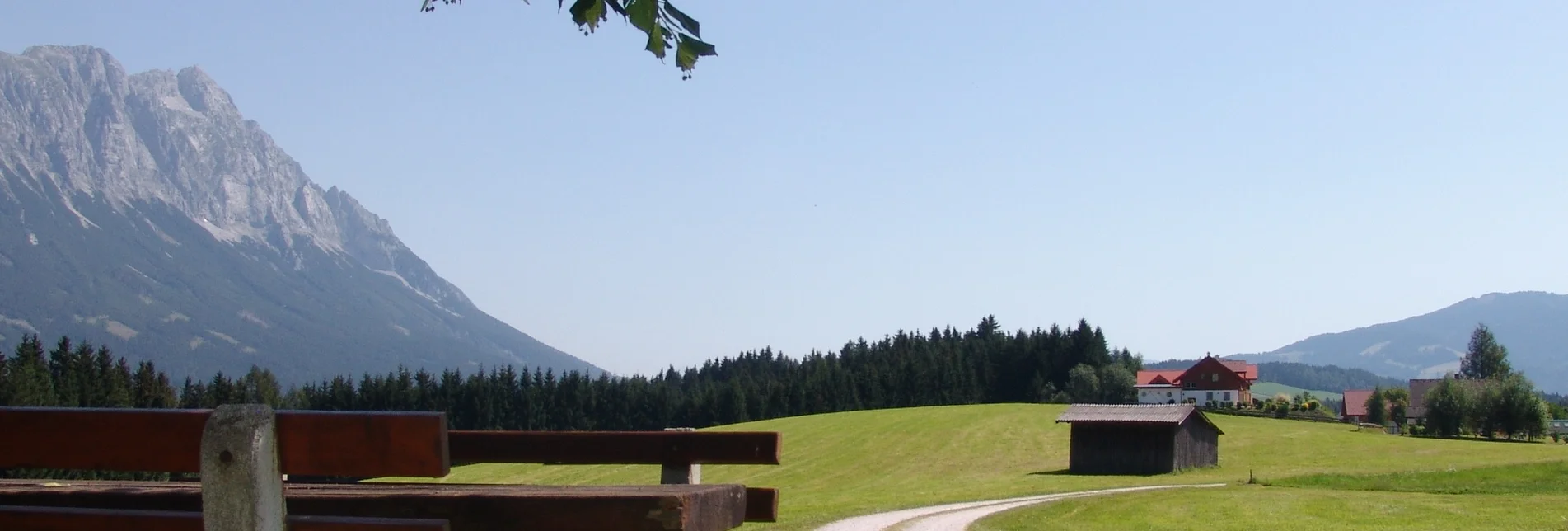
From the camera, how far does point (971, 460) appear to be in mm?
74188

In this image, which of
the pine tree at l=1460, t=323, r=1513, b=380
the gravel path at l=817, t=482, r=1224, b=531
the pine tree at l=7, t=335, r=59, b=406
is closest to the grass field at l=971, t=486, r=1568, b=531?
the gravel path at l=817, t=482, r=1224, b=531

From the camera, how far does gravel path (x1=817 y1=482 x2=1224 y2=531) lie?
28.0 m

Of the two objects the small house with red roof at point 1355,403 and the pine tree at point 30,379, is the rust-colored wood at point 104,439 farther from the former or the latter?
the small house with red roof at point 1355,403

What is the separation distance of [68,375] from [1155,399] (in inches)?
4663

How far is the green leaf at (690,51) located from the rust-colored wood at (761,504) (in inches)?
75.8

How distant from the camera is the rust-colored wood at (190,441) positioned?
10.9ft

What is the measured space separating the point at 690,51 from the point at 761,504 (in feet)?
6.90

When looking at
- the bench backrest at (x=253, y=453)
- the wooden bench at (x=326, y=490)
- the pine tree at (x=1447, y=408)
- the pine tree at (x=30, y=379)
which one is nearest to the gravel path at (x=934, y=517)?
the wooden bench at (x=326, y=490)

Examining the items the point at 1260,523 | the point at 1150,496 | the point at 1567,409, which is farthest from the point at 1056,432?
the point at 1567,409

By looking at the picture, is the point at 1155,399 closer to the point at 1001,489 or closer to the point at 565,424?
the point at 565,424

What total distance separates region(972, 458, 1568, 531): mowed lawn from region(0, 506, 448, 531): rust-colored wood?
25957mm

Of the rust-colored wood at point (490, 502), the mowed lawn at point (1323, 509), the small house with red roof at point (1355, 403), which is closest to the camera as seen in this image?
the rust-colored wood at point (490, 502)

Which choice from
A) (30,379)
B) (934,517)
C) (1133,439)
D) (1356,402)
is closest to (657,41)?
(934,517)

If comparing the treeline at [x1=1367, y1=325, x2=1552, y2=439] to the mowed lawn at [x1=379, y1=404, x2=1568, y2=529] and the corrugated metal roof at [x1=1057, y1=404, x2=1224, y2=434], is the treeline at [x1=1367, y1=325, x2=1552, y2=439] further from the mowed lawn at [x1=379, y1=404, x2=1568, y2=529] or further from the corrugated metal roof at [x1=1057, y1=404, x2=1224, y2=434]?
the corrugated metal roof at [x1=1057, y1=404, x2=1224, y2=434]
